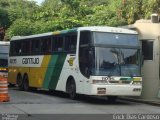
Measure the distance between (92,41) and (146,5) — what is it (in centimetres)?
970

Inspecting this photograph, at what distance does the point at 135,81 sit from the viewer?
19.4 meters

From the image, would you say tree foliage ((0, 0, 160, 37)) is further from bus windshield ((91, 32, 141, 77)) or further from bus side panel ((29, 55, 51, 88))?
bus windshield ((91, 32, 141, 77))

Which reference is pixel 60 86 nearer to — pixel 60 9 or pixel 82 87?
pixel 82 87

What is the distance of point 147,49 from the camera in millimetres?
22109

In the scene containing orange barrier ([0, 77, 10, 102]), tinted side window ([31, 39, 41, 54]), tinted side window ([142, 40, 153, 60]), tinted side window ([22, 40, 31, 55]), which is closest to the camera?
orange barrier ([0, 77, 10, 102])

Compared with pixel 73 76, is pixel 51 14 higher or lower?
higher

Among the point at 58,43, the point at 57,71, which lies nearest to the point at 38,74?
the point at 57,71

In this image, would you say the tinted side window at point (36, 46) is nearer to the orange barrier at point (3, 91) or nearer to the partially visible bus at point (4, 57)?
the partially visible bus at point (4, 57)

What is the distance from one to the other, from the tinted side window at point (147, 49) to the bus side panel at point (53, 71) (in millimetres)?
3915

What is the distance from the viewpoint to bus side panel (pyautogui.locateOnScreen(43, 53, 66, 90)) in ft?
72.6

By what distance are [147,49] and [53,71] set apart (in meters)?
4.81

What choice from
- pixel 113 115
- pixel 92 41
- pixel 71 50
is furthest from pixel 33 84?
pixel 113 115

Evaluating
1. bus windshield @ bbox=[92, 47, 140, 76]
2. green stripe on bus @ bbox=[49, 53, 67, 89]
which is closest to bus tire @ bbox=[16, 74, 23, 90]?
green stripe on bus @ bbox=[49, 53, 67, 89]

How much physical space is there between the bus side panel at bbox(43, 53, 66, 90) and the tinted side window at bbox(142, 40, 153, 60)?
3915 millimetres
